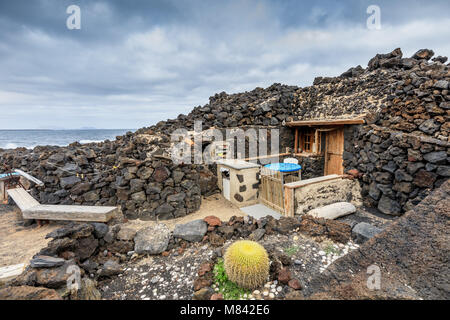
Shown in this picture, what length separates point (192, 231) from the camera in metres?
4.14

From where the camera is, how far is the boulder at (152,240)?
12.6 ft

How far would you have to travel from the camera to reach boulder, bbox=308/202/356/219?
17.3 ft

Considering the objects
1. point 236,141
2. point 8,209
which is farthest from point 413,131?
point 8,209

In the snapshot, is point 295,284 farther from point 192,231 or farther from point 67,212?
point 67,212

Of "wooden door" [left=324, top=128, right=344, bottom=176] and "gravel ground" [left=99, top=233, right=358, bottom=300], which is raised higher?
"wooden door" [left=324, top=128, right=344, bottom=176]

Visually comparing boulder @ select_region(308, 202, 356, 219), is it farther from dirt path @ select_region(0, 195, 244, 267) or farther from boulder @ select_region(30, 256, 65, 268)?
boulder @ select_region(30, 256, 65, 268)

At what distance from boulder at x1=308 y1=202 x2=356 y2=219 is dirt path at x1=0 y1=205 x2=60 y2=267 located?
6645 mm

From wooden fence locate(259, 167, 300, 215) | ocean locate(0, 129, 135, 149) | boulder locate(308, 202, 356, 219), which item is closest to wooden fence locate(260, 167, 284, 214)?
wooden fence locate(259, 167, 300, 215)

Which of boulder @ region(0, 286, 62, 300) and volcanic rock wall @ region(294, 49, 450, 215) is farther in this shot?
volcanic rock wall @ region(294, 49, 450, 215)

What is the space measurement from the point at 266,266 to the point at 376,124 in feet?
25.3

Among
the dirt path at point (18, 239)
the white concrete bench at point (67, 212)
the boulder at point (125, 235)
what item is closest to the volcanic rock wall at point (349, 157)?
the white concrete bench at point (67, 212)

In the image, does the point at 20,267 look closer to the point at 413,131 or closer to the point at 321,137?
the point at 413,131

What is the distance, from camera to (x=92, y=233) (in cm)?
385

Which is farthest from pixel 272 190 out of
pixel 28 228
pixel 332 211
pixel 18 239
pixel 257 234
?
pixel 28 228
